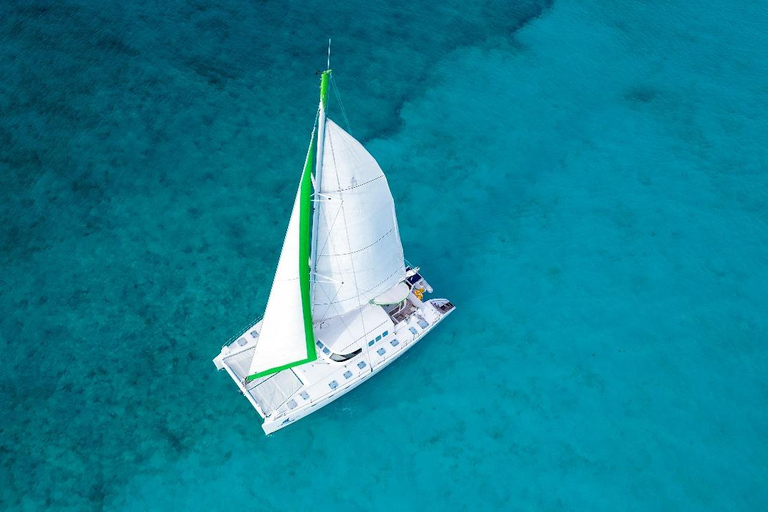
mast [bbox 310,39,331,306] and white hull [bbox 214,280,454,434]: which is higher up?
mast [bbox 310,39,331,306]

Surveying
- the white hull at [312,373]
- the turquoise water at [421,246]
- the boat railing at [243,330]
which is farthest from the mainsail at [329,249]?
the turquoise water at [421,246]

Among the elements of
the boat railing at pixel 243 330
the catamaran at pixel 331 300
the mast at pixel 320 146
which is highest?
the mast at pixel 320 146

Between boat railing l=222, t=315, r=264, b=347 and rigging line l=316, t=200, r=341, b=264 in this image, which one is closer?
rigging line l=316, t=200, r=341, b=264

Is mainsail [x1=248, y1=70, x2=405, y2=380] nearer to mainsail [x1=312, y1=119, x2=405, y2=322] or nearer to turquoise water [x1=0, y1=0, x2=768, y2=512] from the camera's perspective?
mainsail [x1=312, y1=119, x2=405, y2=322]

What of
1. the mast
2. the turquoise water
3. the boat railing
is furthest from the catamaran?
the turquoise water

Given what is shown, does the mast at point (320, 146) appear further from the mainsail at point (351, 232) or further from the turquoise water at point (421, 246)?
the turquoise water at point (421, 246)

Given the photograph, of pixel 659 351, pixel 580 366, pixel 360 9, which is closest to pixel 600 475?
pixel 580 366

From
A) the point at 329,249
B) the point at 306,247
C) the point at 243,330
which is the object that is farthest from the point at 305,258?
the point at 243,330
